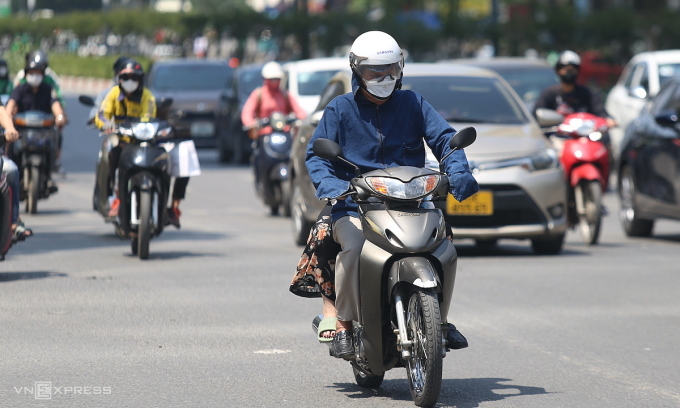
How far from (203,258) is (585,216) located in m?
3.74

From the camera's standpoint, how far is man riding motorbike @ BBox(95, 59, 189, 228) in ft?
39.8

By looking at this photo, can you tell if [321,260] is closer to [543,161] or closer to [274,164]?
[543,161]

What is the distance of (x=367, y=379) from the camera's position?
6.55 metres

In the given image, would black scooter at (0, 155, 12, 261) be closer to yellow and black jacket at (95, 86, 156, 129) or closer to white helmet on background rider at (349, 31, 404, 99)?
yellow and black jacket at (95, 86, 156, 129)

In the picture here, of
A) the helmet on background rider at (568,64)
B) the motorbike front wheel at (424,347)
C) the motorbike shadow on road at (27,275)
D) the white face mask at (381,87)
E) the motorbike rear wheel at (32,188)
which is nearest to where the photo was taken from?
the motorbike front wheel at (424,347)

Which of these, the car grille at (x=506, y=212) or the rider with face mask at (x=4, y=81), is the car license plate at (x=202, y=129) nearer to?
the rider with face mask at (x=4, y=81)

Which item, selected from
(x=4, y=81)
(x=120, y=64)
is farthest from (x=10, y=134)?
(x=4, y=81)

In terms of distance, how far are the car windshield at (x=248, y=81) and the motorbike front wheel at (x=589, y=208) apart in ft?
38.1

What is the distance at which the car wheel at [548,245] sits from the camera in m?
12.2

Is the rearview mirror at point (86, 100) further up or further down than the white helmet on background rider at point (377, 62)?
further down

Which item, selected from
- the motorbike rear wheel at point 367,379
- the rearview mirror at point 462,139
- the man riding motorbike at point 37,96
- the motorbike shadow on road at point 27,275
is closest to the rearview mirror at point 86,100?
the motorbike shadow on road at point 27,275

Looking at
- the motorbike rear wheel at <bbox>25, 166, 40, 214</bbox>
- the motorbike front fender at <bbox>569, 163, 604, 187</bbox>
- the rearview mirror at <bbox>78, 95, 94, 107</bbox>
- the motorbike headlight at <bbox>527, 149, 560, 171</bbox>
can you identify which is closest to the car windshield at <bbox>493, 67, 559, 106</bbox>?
the motorbike front fender at <bbox>569, 163, 604, 187</bbox>

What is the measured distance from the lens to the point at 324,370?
710 centimetres

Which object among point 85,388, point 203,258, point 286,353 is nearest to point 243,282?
point 203,258
